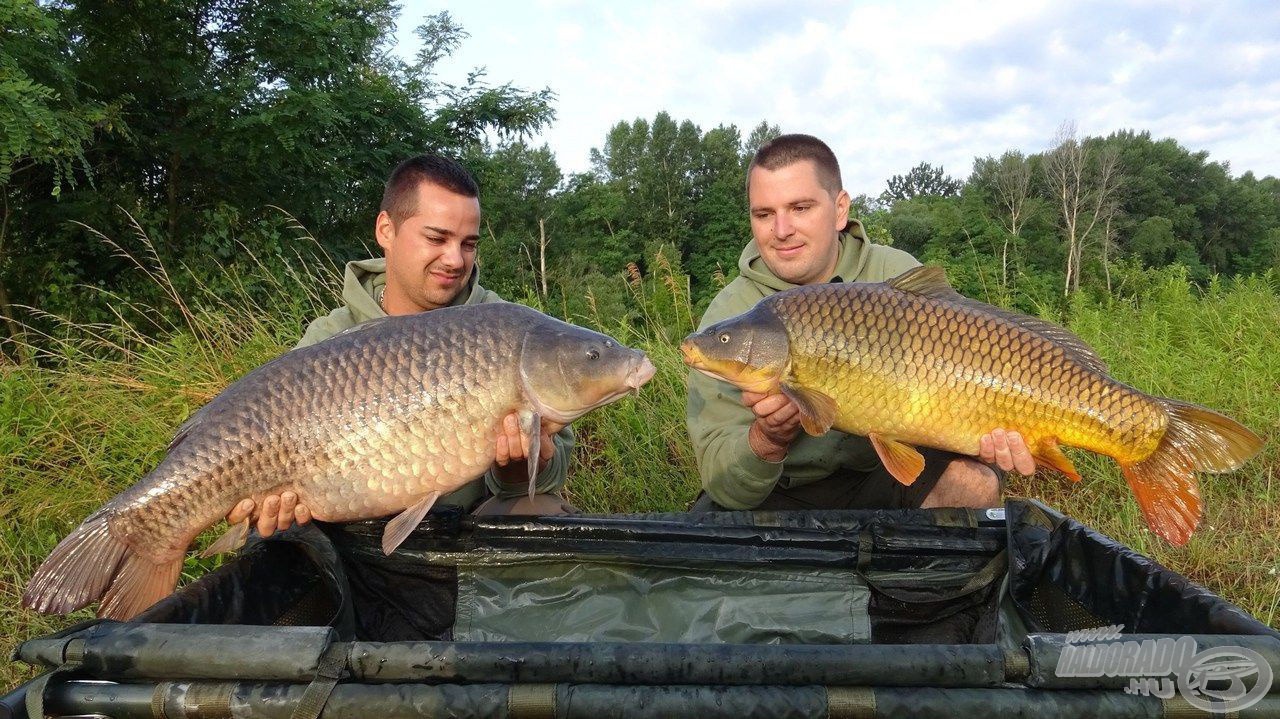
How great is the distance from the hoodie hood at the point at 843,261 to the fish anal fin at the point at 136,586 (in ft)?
5.01

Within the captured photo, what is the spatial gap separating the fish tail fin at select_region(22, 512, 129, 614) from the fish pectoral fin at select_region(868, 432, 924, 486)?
1399 millimetres

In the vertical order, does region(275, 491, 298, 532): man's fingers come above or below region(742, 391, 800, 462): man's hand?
below

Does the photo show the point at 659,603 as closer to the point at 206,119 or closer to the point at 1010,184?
the point at 206,119

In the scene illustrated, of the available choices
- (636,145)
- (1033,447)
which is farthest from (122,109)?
(636,145)

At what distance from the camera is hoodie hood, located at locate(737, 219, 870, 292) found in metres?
2.25

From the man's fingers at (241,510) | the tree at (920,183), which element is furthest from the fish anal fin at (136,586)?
the tree at (920,183)

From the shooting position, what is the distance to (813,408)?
1.58m

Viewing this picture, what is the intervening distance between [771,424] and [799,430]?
8.9 inches

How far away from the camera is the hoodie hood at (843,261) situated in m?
2.25

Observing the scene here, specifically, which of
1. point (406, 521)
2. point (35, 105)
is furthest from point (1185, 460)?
point (35, 105)

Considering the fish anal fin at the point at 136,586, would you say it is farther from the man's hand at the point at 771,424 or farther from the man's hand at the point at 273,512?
the man's hand at the point at 771,424

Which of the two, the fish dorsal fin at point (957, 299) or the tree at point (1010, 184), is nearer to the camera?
the fish dorsal fin at point (957, 299)

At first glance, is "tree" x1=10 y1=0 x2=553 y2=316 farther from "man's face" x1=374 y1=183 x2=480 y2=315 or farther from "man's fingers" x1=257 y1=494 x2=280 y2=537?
"man's fingers" x1=257 y1=494 x2=280 y2=537

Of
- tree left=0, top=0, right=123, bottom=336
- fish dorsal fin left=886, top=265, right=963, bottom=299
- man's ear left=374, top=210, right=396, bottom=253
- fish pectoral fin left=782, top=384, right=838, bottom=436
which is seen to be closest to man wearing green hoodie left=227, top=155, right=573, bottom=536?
man's ear left=374, top=210, right=396, bottom=253
